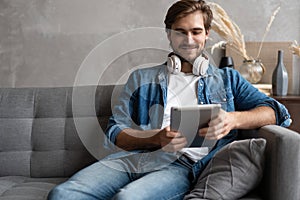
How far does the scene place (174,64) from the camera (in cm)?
180

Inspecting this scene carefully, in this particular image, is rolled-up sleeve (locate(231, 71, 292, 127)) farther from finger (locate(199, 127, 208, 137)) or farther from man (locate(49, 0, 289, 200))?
finger (locate(199, 127, 208, 137))

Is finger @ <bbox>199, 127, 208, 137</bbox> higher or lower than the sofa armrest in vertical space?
higher

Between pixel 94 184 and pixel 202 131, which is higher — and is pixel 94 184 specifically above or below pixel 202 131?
below

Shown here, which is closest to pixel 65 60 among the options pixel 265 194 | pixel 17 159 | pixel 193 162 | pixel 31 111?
pixel 31 111

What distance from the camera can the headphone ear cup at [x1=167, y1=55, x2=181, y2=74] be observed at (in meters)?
1.79

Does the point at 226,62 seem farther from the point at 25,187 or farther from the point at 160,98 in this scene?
the point at 25,187

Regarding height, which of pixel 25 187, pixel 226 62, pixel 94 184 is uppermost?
pixel 226 62

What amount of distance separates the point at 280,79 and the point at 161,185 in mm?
1222

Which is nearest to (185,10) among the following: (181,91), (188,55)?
(188,55)

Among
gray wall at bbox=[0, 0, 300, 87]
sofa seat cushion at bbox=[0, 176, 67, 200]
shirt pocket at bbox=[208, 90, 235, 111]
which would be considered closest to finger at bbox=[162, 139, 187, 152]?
shirt pocket at bbox=[208, 90, 235, 111]

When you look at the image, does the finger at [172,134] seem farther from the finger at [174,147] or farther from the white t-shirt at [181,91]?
the white t-shirt at [181,91]

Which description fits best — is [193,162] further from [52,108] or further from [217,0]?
[217,0]

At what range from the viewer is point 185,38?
179 centimetres

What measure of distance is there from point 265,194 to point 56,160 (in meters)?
0.99
